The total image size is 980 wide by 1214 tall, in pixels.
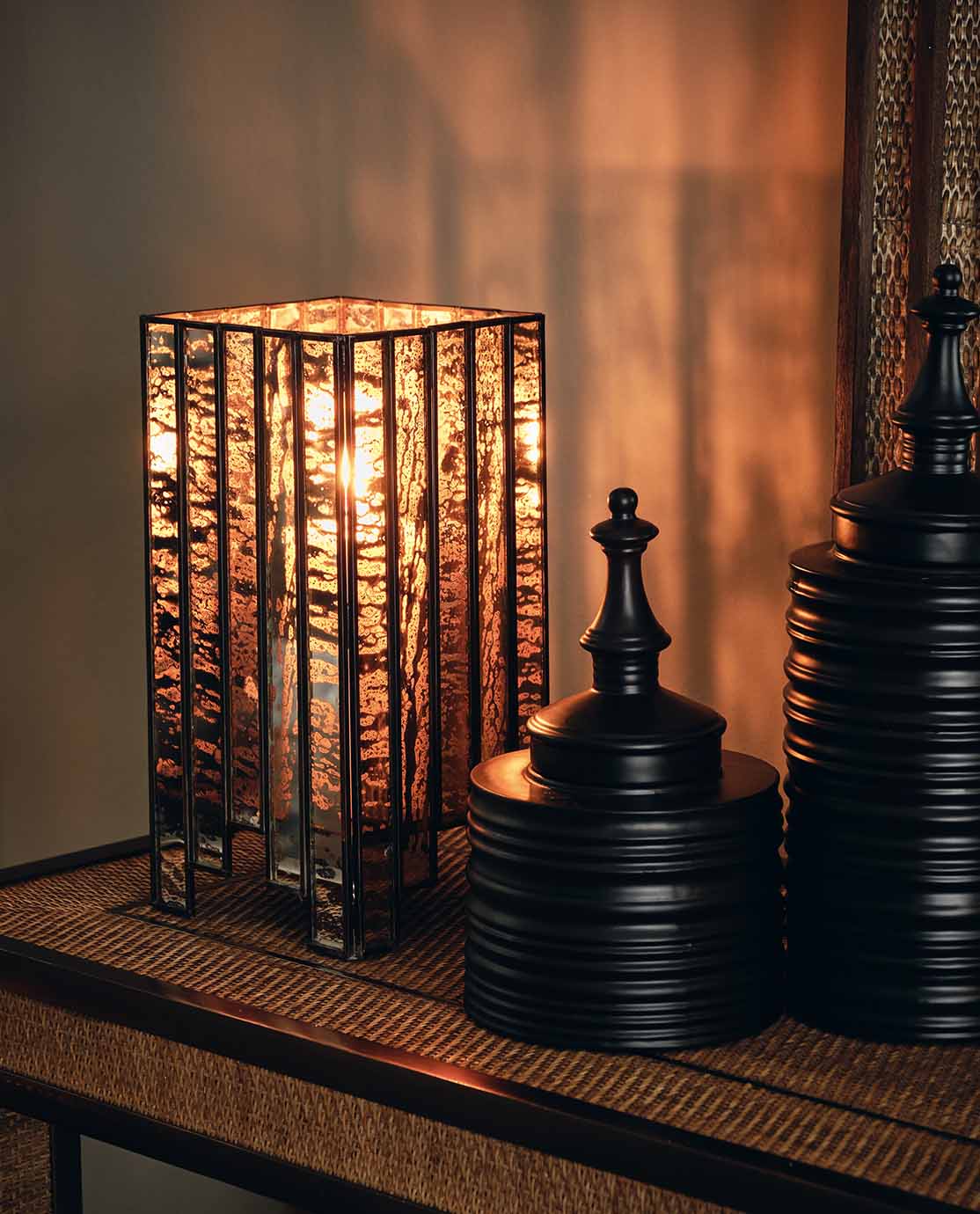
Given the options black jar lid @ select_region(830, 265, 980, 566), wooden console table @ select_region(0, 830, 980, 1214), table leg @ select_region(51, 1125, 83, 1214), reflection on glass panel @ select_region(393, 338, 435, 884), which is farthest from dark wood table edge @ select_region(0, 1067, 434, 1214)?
black jar lid @ select_region(830, 265, 980, 566)

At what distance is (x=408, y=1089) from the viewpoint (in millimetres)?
971

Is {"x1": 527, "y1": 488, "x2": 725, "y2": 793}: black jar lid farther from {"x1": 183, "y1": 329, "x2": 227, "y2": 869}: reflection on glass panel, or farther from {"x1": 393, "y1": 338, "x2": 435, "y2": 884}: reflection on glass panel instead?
{"x1": 183, "y1": 329, "x2": 227, "y2": 869}: reflection on glass panel

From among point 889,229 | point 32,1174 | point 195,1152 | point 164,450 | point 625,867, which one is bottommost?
point 32,1174

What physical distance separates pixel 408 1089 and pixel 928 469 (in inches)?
17.6

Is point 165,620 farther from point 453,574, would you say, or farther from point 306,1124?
point 306,1124

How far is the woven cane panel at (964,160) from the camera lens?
1125 mm

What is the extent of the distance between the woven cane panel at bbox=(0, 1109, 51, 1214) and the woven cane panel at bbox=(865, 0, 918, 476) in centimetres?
76

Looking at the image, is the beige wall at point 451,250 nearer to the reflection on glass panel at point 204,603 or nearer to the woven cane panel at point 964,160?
the woven cane panel at point 964,160

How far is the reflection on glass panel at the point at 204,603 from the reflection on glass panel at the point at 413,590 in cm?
13

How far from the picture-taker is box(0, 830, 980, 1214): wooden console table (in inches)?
35.0

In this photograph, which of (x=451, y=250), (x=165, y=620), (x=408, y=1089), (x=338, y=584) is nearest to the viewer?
(x=408, y=1089)

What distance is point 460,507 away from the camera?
1203 mm

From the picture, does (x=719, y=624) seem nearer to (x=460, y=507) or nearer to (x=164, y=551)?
(x=460, y=507)

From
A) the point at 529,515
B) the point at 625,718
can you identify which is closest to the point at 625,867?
the point at 625,718
